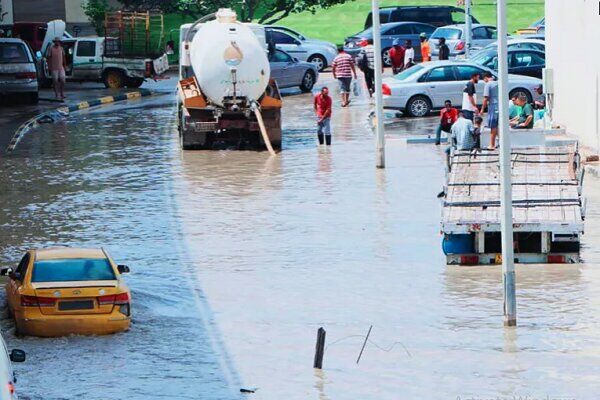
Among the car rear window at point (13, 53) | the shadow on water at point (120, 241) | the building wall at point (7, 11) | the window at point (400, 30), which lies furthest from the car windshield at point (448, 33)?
the building wall at point (7, 11)

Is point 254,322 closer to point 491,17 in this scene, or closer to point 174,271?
point 174,271

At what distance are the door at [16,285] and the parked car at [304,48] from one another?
112 feet

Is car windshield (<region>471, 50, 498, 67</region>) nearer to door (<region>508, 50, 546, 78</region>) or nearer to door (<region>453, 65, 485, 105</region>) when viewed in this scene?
door (<region>508, 50, 546, 78</region>)

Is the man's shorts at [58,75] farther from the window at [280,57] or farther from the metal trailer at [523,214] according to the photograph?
the metal trailer at [523,214]

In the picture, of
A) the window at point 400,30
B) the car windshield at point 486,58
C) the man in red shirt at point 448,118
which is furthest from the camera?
the window at point 400,30

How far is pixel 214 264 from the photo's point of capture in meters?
23.2

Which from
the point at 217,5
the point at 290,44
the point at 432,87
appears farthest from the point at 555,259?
the point at 217,5

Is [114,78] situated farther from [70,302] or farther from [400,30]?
[70,302]

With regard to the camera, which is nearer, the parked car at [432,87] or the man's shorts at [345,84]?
the parked car at [432,87]

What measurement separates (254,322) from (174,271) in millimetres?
3510

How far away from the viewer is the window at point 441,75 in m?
42.6

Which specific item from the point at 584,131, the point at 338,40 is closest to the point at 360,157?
the point at 584,131

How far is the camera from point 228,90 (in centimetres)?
3569

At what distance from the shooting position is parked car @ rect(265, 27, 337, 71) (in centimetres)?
5403
